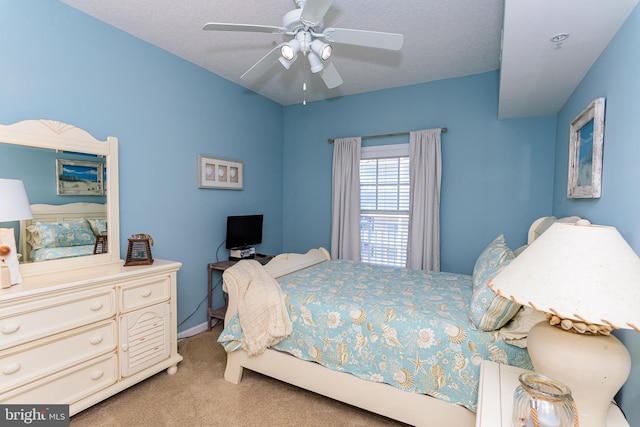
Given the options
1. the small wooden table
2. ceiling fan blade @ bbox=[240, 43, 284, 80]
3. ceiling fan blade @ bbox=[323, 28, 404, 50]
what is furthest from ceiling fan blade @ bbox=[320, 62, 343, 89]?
the small wooden table

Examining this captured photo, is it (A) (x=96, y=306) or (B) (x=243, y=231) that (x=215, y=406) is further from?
(B) (x=243, y=231)

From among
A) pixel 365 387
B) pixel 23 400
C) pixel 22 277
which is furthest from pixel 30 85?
pixel 365 387

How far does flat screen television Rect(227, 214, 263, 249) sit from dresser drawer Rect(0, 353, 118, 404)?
5.21ft

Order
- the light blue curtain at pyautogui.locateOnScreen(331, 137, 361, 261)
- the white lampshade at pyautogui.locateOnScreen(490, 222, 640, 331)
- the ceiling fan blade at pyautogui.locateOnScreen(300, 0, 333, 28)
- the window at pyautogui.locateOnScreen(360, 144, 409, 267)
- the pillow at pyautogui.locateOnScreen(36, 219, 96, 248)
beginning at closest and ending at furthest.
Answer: the white lampshade at pyautogui.locateOnScreen(490, 222, 640, 331), the ceiling fan blade at pyautogui.locateOnScreen(300, 0, 333, 28), the pillow at pyautogui.locateOnScreen(36, 219, 96, 248), the window at pyautogui.locateOnScreen(360, 144, 409, 267), the light blue curtain at pyautogui.locateOnScreen(331, 137, 361, 261)

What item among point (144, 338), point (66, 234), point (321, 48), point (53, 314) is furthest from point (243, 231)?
point (321, 48)

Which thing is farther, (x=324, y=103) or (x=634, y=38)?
(x=324, y=103)

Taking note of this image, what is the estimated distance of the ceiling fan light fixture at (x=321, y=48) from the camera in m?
1.87

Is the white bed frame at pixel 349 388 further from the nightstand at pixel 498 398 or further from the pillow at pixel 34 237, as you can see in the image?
the pillow at pixel 34 237

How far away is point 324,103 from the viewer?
4105 mm

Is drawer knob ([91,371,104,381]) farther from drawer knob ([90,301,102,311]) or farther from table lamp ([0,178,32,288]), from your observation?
table lamp ([0,178,32,288])

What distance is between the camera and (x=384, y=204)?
379 centimetres

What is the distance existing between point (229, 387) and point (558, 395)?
203 centimetres

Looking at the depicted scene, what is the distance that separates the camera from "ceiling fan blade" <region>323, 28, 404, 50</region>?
1.84 metres

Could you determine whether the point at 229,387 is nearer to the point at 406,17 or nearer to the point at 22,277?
the point at 22,277
